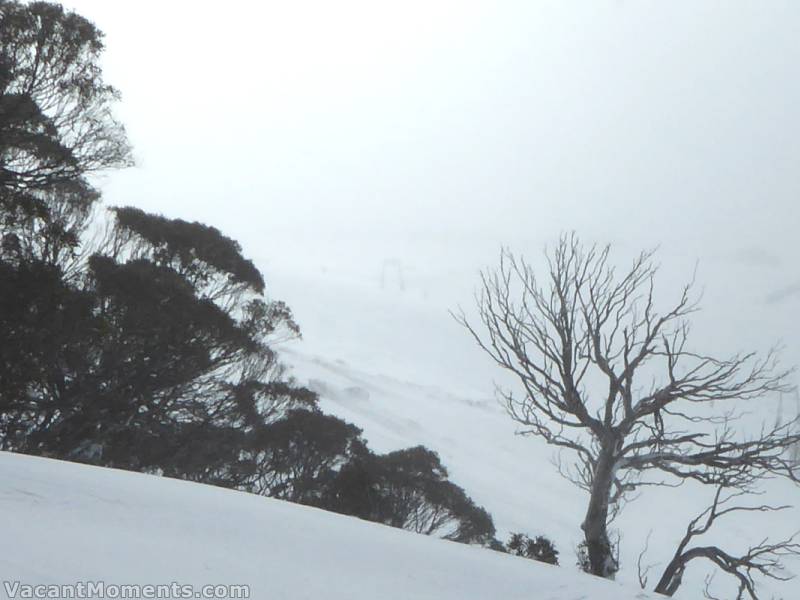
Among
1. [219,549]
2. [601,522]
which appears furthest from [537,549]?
[219,549]

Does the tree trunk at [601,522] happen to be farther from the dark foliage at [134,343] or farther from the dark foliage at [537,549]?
the dark foliage at [134,343]

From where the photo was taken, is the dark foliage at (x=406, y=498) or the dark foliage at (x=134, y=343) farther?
the dark foliage at (x=406, y=498)

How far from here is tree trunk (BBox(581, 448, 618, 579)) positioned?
21.4 ft

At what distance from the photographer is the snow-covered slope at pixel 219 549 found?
2896 mm

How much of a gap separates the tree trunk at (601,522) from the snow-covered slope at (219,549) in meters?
2.31

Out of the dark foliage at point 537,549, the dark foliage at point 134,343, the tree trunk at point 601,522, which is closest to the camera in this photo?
the tree trunk at point 601,522

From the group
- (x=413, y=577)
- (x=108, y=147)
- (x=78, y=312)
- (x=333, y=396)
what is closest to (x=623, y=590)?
(x=413, y=577)

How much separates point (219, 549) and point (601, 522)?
4.51 meters

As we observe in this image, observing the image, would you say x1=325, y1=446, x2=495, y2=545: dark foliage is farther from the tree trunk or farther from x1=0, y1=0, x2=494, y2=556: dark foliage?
the tree trunk

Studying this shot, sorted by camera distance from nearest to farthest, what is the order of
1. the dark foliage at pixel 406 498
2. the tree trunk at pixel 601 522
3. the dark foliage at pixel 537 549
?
the tree trunk at pixel 601 522
the dark foliage at pixel 537 549
the dark foliage at pixel 406 498

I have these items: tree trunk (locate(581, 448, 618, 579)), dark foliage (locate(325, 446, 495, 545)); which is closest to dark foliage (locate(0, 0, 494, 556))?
dark foliage (locate(325, 446, 495, 545))

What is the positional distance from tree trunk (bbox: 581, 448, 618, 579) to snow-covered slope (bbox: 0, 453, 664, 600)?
7.59 ft

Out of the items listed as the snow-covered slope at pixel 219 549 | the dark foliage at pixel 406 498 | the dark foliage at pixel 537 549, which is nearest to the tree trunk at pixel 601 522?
the dark foliage at pixel 537 549

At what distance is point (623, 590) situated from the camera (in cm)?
414
